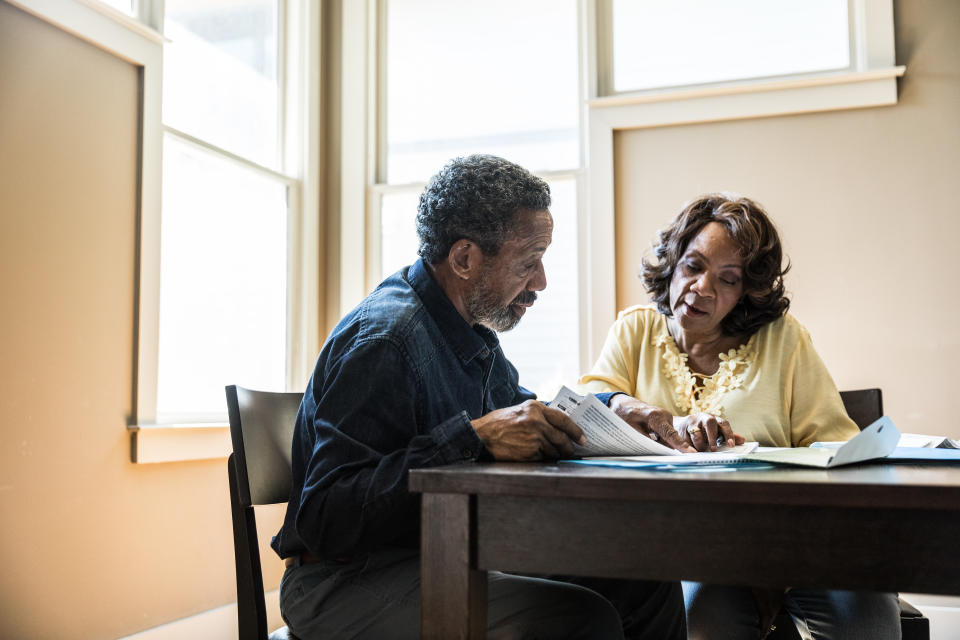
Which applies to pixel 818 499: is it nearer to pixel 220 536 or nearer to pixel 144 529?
pixel 144 529

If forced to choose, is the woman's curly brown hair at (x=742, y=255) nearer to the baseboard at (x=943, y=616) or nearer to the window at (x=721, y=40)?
the window at (x=721, y=40)

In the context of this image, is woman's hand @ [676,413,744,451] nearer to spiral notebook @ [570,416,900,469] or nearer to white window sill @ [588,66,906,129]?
spiral notebook @ [570,416,900,469]

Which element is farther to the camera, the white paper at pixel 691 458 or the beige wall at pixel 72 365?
the beige wall at pixel 72 365

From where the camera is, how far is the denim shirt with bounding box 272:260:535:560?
108 cm

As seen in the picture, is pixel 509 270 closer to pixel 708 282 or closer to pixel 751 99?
pixel 708 282

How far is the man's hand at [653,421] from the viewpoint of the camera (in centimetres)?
151

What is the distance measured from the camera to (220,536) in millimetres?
2723

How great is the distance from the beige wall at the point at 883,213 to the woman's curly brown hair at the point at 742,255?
3.28ft

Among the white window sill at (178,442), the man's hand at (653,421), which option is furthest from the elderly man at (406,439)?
the white window sill at (178,442)

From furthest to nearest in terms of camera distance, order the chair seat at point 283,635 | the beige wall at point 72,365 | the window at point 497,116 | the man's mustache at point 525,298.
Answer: the window at point 497,116, the beige wall at point 72,365, the man's mustache at point 525,298, the chair seat at point 283,635

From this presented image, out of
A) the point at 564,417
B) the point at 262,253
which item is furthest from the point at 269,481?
the point at 262,253

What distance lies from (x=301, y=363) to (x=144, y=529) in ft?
3.51

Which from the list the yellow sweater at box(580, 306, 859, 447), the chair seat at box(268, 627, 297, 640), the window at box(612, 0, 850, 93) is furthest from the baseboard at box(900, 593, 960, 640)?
the chair seat at box(268, 627, 297, 640)

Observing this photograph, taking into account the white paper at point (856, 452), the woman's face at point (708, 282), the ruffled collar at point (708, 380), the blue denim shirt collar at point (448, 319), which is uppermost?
the woman's face at point (708, 282)
